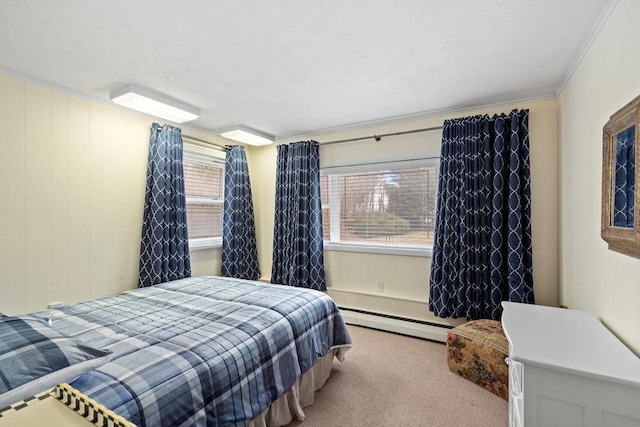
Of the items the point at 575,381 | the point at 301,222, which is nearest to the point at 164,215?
the point at 301,222

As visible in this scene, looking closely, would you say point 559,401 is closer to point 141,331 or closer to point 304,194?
point 141,331

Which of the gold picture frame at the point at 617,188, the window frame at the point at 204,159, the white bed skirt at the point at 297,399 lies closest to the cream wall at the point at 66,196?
the window frame at the point at 204,159

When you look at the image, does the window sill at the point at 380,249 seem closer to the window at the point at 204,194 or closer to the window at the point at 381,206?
the window at the point at 381,206

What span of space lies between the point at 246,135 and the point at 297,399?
296 centimetres

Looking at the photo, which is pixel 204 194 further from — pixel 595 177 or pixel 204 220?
pixel 595 177

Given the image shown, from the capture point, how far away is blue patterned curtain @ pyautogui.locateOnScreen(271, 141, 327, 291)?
377 cm

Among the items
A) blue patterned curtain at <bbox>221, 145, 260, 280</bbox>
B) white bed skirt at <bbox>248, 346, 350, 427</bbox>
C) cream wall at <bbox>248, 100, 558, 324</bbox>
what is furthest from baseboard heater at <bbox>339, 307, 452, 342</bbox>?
blue patterned curtain at <bbox>221, 145, 260, 280</bbox>

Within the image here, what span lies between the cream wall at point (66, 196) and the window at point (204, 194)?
2.03 ft

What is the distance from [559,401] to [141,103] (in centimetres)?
340

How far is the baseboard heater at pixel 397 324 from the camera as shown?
121 inches

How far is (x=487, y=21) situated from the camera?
167cm

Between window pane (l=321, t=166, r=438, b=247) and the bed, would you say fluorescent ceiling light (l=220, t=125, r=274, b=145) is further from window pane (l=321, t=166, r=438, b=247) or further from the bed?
the bed

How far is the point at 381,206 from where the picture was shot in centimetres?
357

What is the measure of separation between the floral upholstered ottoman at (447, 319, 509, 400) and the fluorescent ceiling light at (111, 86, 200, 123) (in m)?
3.22
